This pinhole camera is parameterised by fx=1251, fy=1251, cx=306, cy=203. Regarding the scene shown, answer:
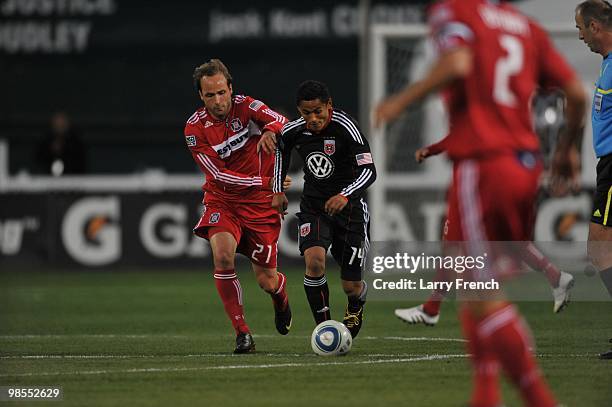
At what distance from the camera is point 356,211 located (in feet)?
29.1

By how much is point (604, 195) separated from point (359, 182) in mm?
1604

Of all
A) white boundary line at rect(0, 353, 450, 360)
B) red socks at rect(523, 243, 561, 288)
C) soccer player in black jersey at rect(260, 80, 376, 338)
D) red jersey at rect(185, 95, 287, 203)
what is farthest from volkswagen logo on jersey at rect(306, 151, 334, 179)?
red socks at rect(523, 243, 561, 288)

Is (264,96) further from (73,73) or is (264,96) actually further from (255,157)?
(255,157)

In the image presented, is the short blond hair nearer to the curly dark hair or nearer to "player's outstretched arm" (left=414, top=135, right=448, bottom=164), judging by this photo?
the curly dark hair

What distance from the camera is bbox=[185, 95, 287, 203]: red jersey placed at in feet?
28.7

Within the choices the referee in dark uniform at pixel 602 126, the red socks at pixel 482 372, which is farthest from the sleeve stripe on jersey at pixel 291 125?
the red socks at pixel 482 372

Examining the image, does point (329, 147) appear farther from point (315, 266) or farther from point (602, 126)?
point (602, 126)

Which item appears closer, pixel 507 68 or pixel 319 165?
pixel 507 68

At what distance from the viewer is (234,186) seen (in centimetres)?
883

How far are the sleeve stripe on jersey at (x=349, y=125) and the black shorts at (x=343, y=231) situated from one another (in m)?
0.50

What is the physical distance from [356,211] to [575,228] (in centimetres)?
751

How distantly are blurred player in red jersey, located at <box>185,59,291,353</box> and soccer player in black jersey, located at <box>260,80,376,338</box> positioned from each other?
9.3 inches

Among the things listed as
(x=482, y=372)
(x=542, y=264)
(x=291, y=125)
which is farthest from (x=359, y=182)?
(x=482, y=372)

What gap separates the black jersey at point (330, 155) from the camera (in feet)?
28.0
